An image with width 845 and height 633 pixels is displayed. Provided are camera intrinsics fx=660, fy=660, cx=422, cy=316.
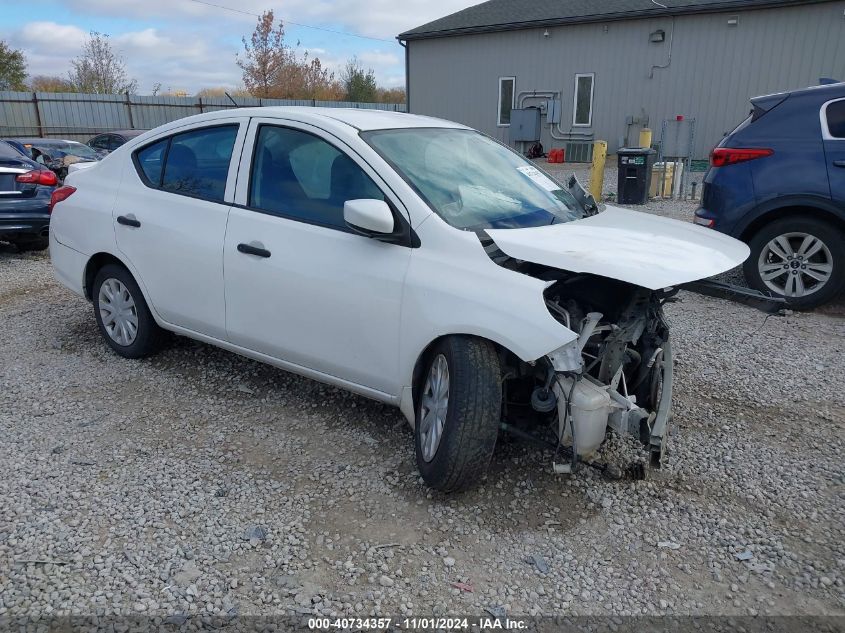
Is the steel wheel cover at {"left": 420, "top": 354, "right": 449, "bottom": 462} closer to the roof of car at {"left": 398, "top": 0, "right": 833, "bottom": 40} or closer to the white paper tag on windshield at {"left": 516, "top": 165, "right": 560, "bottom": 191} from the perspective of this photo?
the white paper tag on windshield at {"left": 516, "top": 165, "right": 560, "bottom": 191}

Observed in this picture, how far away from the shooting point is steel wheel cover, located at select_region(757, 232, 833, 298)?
5.71 meters

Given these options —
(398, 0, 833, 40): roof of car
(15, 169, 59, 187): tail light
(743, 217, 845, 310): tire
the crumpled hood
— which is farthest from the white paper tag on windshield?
(398, 0, 833, 40): roof of car

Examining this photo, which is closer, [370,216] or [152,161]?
[370,216]

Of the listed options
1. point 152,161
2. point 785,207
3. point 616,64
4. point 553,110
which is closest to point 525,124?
point 553,110

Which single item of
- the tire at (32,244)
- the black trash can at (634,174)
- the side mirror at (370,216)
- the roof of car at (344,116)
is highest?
the roof of car at (344,116)

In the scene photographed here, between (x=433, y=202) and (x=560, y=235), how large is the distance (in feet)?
2.10

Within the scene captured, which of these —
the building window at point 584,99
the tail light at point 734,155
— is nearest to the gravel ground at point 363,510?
the tail light at point 734,155

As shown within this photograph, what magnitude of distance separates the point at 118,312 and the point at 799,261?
5.59 m

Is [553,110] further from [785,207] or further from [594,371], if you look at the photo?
[594,371]

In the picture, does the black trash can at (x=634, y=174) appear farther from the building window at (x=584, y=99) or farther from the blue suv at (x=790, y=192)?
the building window at (x=584, y=99)

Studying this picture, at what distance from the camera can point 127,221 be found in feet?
14.2

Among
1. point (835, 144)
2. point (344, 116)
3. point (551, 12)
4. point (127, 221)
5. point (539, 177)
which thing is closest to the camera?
point (344, 116)

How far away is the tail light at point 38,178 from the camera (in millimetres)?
7793

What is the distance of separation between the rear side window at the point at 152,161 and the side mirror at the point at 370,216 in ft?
6.10
